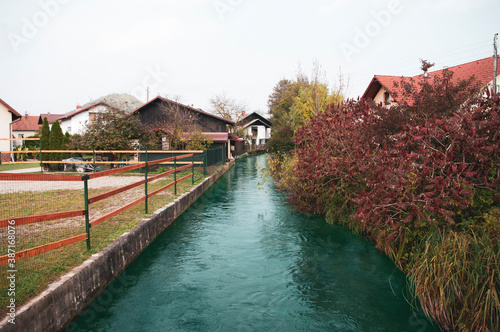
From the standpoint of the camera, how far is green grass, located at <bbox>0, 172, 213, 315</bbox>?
423cm

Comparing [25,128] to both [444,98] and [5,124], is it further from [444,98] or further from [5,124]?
[444,98]

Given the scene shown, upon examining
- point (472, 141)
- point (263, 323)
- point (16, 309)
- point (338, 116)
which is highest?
point (338, 116)

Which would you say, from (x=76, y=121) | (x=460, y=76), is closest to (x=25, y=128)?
(x=76, y=121)

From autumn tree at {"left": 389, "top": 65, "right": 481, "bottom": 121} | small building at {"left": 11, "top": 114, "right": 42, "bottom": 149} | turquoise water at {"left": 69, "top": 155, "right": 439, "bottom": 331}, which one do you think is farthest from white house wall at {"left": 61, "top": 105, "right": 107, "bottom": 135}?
autumn tree at {"left": 389, "top": 65, "right": 481, "bottom": 121}

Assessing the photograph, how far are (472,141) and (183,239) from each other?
6.55 metres

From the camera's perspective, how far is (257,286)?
6031 mm

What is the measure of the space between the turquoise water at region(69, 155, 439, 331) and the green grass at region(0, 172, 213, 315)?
0.72 metres

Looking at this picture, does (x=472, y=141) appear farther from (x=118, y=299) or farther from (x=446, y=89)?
(x=118, y=299)

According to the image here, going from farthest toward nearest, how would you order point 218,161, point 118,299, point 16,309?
point 218,161
point 118,299
point 16,309

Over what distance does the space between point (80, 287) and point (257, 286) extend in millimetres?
2801

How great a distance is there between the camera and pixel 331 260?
7258 mm

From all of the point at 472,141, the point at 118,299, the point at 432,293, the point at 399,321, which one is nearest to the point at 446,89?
the point at 472,141

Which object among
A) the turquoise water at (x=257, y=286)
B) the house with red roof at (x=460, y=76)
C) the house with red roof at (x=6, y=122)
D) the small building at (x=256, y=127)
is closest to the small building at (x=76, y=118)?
the house with red roof at (x=6, y=122)

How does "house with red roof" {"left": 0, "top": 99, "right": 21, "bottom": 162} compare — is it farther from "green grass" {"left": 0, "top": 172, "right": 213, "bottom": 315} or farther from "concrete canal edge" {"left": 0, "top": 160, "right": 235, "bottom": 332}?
"concrete canal edge" {"left": 0, "top": 160, "right": 235, "bottom": 332}
